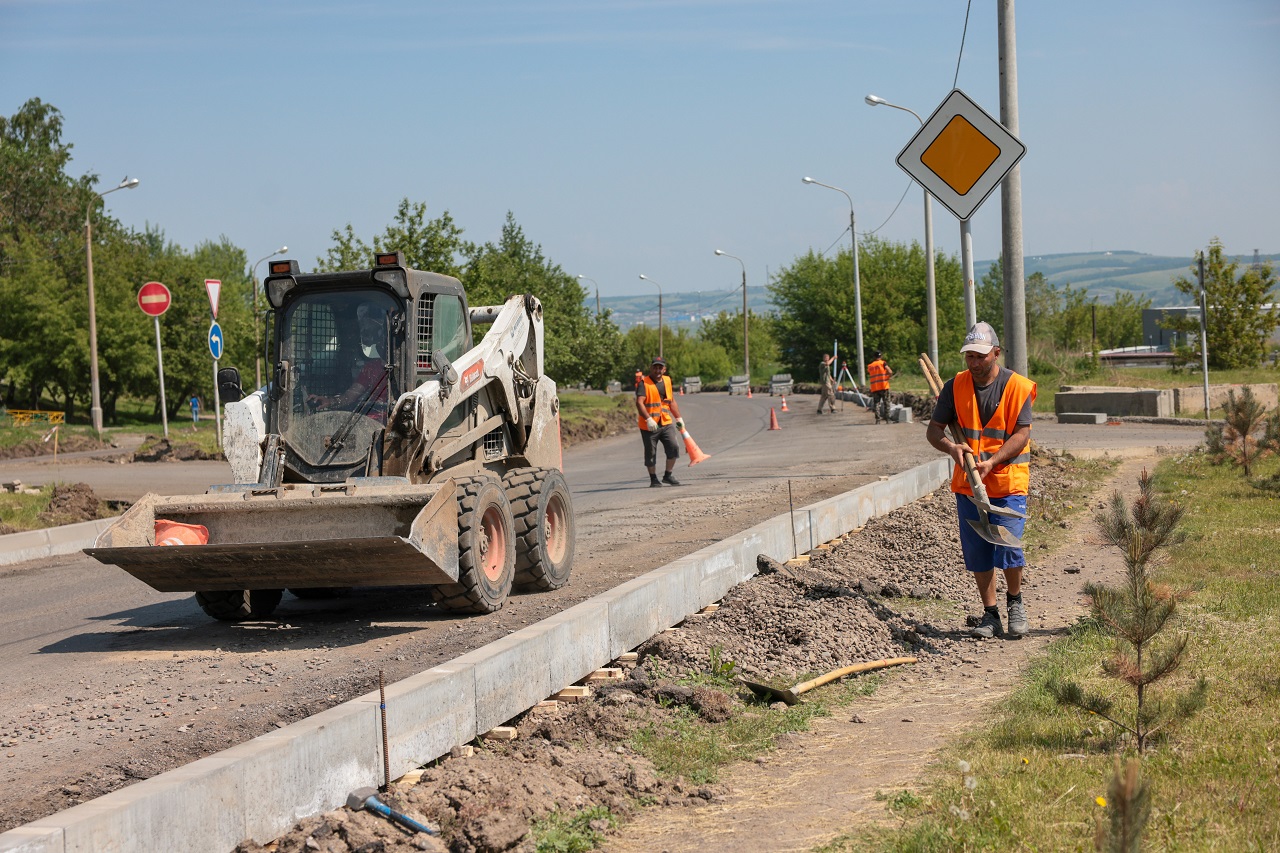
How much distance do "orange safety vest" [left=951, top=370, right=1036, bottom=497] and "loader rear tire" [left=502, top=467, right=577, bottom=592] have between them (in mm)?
3062

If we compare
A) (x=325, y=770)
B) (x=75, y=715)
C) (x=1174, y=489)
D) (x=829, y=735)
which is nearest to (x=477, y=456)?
(x=75, y=715)

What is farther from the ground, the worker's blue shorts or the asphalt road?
the worker's blue shorts

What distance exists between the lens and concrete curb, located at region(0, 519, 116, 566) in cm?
→ 1394

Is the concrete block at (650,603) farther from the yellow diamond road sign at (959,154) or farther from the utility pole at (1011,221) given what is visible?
the utility pole at (1011,221)

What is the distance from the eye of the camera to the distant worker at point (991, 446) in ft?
24.5

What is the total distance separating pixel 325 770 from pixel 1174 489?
40.9 ft

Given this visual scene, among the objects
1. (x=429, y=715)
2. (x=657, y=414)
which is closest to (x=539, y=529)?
(x=429, y=715)

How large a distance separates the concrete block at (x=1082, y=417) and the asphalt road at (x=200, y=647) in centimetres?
1469

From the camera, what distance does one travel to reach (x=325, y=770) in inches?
180

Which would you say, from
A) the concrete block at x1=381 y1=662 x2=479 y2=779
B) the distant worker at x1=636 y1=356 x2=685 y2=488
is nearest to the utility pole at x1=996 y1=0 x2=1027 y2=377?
the distant worker at x1=636 y1=356 x2=685 y2=488

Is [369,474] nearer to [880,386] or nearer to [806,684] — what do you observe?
[806,684]

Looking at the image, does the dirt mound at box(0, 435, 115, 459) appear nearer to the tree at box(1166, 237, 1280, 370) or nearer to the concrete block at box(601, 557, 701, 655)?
the concrete block at box(601, 557, 701, 655)

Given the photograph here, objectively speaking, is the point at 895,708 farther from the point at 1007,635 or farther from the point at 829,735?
the point at 1007,635

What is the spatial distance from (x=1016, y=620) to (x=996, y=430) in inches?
47.3
